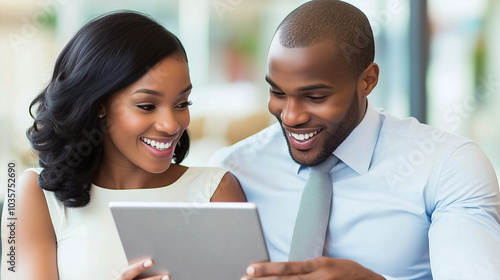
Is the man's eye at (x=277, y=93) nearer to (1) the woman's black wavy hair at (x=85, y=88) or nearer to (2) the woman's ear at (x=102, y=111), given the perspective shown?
(1) the woman's black wavy hair at (x=85, y=88)

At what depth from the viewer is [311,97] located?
159 centimetres

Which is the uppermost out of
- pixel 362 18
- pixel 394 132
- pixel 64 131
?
pixel 362 18

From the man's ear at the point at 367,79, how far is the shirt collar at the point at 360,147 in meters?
0.09

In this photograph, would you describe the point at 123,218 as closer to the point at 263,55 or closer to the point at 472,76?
the point at 263,55

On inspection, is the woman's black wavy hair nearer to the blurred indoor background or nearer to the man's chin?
the man's chin

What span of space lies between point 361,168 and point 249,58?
1.70 m

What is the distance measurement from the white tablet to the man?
378 millimetres

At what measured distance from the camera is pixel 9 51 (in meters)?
2.79

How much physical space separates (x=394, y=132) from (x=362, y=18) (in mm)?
338

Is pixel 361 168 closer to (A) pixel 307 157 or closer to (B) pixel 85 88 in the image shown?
(A) pixel 307 157

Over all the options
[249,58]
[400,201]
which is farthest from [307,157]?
[249,58]

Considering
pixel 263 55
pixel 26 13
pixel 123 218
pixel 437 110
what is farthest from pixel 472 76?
pixel 123 218

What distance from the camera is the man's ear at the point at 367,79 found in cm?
170

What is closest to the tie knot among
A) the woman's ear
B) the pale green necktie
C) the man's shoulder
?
the pale green necktie
